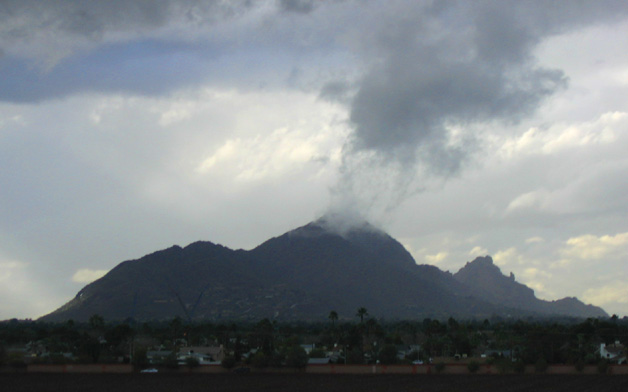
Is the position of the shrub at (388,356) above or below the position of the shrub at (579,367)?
above

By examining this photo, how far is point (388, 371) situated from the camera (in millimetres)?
139500

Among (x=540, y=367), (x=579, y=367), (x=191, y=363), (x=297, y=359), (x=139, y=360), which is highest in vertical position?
(x=139, y=360)

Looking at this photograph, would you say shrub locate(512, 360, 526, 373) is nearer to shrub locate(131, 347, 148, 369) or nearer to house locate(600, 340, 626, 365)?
house locate(600, 340, 626, 365)

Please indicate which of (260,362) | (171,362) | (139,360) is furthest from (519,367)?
(139,360)

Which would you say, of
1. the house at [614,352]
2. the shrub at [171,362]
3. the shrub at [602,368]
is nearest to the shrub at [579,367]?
the shrub at [602,368]

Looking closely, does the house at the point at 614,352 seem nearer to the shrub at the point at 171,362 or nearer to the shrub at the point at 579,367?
the shrub at the point at 579,367

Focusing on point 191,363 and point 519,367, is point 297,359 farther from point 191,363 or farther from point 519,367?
point 519,367

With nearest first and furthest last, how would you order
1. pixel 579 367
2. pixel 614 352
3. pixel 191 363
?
pixel 579 367, pixel 191 363, pixel 614 352

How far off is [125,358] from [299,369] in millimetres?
45366

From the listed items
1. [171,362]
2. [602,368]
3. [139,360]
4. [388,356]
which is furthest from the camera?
[388,356]

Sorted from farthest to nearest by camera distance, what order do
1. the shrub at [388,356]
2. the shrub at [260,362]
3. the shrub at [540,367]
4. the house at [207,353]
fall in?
1. the house at [207,353]
2. the shrub at [388,356]
3. the shrub at [260,362]
4. the shrub at [540,367]

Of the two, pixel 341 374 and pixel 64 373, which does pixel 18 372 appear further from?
pixel 341 374

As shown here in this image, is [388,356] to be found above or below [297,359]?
below

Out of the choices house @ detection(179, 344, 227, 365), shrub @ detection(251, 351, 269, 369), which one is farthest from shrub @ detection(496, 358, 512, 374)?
house @ detection(179, 344, 227, 365)
